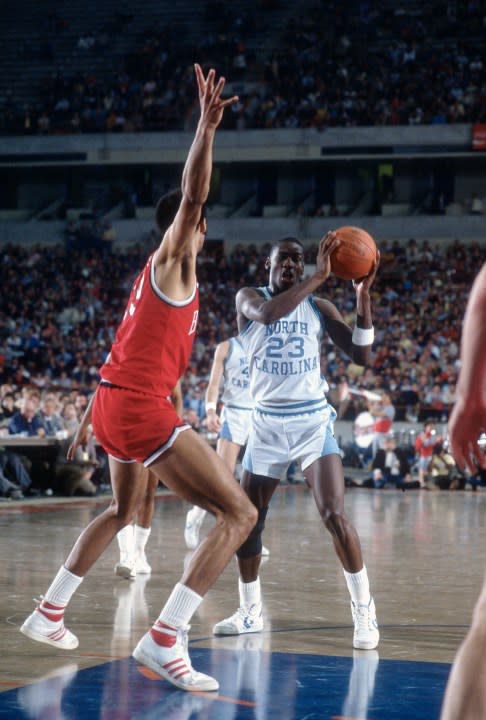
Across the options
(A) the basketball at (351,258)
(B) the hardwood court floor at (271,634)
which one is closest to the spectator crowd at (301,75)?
(B) the hardwood court floor at (271,634)

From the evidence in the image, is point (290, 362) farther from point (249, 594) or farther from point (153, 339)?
point (153, 339)

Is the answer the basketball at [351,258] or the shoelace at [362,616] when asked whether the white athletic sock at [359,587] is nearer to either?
the shoelace at [362,616]

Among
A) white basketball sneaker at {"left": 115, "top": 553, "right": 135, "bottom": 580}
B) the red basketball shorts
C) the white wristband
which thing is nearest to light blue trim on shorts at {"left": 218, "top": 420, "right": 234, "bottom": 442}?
white basketball sneaker at {"left": 115, "top": 553, "right": 135, "bottom": 580}

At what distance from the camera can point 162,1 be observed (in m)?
40.1

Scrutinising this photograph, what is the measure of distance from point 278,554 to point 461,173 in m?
27.5

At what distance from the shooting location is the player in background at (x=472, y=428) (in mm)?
2771

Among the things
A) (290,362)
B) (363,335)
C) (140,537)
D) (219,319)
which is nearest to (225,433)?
(140,537)

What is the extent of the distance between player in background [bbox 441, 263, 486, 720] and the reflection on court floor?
1.83 m

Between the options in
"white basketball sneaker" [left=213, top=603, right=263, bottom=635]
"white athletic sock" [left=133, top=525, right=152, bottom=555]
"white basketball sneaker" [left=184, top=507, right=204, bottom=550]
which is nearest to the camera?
"white basketball sneaker" [left=213, top=603, right=263, bottom=635]

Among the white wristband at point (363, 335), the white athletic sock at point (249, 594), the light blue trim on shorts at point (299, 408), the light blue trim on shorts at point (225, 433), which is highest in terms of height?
the white wristband at point (363, 335)

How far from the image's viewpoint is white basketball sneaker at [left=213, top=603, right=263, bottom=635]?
6426 mm

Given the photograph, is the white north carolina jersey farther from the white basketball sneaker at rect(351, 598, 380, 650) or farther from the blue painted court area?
the blue painted court area

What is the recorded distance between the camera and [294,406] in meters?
6.59

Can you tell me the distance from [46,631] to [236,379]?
17.0 feet
